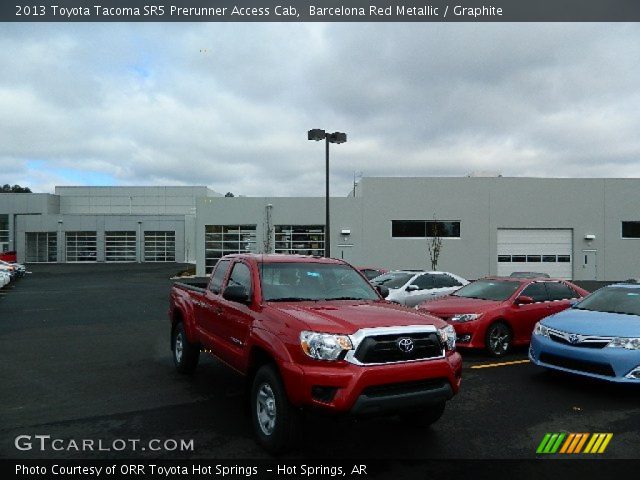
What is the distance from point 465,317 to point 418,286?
5237 millimetres

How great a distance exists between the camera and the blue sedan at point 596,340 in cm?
654

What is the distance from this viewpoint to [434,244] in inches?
1249

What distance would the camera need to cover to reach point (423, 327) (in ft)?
15.6

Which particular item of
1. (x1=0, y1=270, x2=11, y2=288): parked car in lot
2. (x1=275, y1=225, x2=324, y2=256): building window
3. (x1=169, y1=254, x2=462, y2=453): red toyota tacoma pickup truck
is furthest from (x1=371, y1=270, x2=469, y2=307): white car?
(x1=0, y1=270, x2=11, y2=288): parked car in lot

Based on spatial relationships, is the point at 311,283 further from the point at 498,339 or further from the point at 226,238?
the point at 226,238

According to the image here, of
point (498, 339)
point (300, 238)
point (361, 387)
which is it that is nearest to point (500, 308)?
point (498, 339)

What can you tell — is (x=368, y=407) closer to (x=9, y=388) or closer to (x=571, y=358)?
(x=571, y=358)

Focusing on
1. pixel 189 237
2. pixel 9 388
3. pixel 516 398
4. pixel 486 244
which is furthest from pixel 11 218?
pixel 516 398

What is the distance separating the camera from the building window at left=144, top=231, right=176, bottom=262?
205 feet

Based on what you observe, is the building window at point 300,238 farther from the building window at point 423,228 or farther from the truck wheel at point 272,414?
the truck wheel at point 272,414

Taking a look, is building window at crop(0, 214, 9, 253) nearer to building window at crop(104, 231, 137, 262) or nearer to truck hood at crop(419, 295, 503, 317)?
building window at crop(104, 231, 137, 262)

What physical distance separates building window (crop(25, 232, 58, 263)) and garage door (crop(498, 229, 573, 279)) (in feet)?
168

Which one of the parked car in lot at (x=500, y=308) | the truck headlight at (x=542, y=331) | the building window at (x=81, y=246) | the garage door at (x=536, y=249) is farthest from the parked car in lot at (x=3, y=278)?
the building window at (x=81, y=246)

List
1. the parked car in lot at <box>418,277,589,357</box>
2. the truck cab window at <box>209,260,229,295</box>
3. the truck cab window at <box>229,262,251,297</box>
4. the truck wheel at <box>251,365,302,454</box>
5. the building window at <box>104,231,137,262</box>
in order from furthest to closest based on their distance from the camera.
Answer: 1. the building window at <box>104,231,137,262</box>
2. the parked car in lot at <box>418,277,589,357</box>
3. the truck cab window at <box>209,260,229,295</box>
4. the truck cab window at <box>229,262,251,297</box>
5. the truck wheel at <box>251,365,302,454</box>
